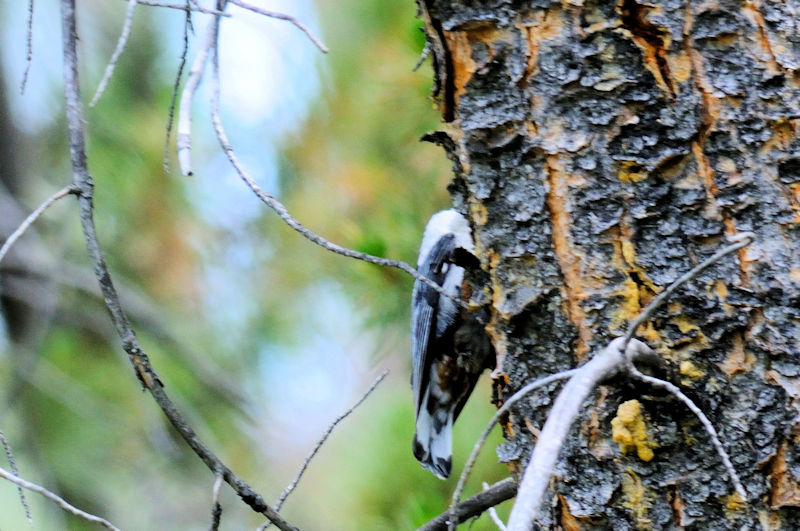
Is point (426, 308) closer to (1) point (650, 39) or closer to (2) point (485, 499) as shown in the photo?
(2) point (485, 499)

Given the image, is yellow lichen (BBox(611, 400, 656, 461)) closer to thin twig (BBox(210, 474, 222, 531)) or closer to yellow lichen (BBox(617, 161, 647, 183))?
yellow lichen (BBox(617, 161, 647, 183))

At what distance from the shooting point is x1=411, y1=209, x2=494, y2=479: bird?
1.71 metres

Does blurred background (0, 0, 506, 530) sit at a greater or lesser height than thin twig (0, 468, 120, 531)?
greater

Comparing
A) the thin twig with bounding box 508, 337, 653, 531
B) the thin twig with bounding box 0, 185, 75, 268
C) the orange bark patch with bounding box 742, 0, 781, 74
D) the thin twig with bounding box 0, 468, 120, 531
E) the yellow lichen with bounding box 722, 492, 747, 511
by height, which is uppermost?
the orange bark patch with bounding box 742, 0, 781, 74

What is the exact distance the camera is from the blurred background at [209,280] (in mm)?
2055

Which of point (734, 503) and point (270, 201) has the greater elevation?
point (270, 201)

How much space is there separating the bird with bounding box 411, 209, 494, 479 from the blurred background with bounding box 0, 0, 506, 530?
11cm

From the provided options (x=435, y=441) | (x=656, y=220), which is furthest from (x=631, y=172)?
(x=435, y=441)

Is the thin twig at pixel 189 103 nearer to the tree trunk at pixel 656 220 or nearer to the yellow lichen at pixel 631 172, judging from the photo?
the tree trunk at pixel 656 220

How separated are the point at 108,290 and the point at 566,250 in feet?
1.63

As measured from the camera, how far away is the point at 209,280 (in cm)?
308

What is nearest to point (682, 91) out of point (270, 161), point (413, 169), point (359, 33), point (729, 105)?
point (729, 105)

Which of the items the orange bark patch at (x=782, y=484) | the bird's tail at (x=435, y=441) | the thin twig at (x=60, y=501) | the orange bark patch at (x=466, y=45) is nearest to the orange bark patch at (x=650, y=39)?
the orange bark patch at (x=466, y=45)

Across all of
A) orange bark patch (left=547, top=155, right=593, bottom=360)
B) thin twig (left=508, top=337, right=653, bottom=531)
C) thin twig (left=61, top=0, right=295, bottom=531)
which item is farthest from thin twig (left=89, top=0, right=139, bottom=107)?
thin twig (left=508, top=337, right=653, bottom=531)
